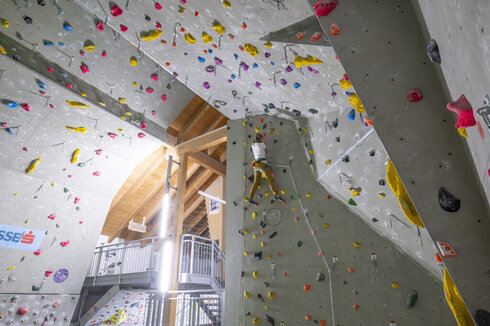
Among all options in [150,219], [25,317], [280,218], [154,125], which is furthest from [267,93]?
[150,219]

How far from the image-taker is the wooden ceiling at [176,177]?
6145 millimetres

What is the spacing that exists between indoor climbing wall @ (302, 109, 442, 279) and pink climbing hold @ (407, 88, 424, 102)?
1.04 m

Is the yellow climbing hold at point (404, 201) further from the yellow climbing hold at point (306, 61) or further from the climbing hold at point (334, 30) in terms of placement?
the yellow climbing hold at point (306, 61)

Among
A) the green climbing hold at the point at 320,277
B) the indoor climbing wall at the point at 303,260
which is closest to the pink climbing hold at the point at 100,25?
the indoor climbing wall at the point at 303,260

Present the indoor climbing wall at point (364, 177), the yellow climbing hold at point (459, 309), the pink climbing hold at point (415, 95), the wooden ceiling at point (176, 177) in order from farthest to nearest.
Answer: the wooden ceiling at point (176, 177) → the indoor climbing wall at point (364, 177) → the yellow climbing hold at point (459, 309) → the pink climbing hold at point (415, 95)

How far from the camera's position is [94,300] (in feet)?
21.7

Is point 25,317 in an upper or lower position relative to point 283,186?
lower

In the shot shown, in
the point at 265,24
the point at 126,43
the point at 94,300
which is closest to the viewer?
the point at 265,24

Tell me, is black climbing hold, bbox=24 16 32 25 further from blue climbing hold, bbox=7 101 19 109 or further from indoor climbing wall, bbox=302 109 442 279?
indoor climbing wall, bbox=302 109 442 279

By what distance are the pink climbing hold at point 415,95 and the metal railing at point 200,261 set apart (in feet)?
15.0

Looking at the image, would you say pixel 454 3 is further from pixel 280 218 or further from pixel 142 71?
pixel 142 71

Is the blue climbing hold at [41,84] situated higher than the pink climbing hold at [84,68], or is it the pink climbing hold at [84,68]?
the pink climbing hold at [84,68]

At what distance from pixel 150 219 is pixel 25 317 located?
5175mm

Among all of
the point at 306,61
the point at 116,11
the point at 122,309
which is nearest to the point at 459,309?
the point at 306,61
